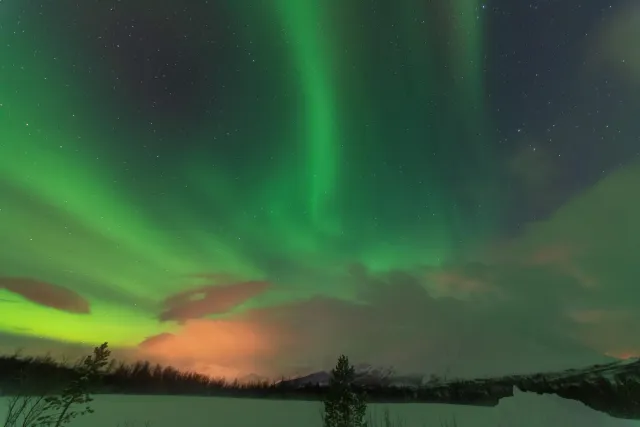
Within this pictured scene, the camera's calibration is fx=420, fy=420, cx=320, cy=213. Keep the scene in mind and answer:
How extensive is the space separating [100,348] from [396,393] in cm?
2760

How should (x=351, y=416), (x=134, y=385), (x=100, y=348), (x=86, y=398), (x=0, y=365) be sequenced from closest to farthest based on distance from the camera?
(x=86, y=398) < (x=100, y=348) < (x=0, y=365) < (x=134, y=385) < (x=351, y=416)

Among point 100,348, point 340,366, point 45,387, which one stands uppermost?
point 340,366

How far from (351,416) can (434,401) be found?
849 cm

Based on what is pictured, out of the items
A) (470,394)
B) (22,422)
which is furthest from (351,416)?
(22,422)

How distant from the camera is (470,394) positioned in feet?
138

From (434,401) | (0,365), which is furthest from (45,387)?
(434,401)

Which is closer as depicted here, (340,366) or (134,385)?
(134,385)

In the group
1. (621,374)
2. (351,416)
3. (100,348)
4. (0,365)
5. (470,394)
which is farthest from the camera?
(621,374)

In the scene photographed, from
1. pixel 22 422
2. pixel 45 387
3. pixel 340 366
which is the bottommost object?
pixel 22 422

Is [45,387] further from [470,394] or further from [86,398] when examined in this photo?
[470,394]

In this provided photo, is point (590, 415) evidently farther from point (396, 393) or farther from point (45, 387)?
point (45, 387)

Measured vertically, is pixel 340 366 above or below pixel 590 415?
above

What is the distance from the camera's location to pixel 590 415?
4722 cm

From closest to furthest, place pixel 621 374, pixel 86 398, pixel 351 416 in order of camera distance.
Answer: pixel 86 398, pixel 351 416, pixel 621 374
